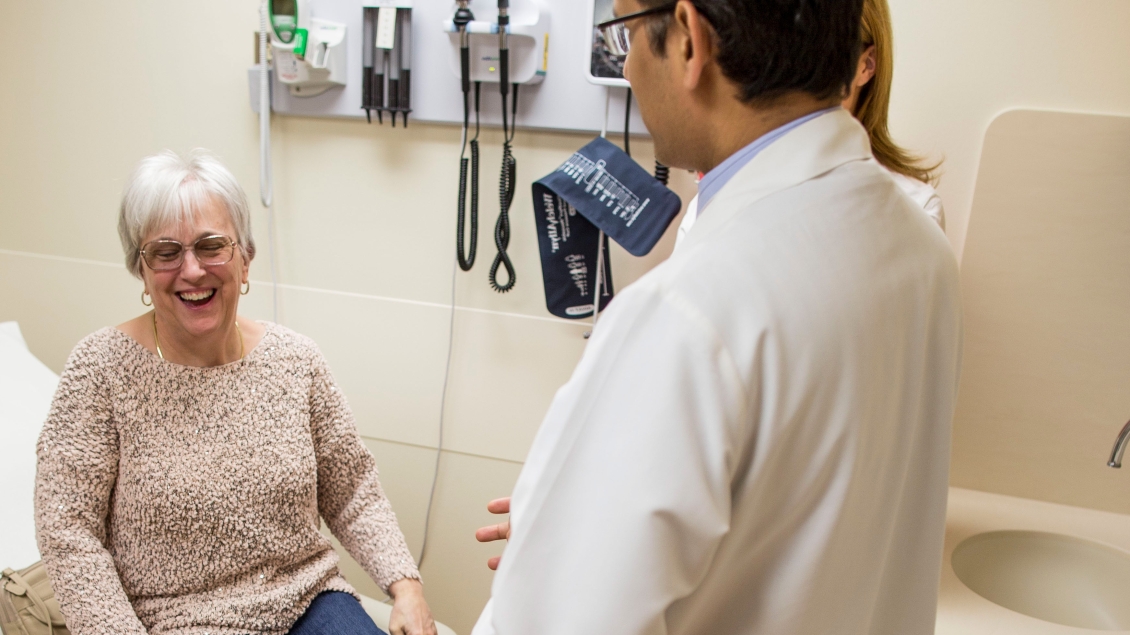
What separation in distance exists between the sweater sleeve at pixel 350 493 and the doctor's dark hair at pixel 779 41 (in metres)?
1.02

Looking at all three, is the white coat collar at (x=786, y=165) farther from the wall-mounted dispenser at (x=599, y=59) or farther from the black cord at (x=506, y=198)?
the black cord at (x=506, y=198)

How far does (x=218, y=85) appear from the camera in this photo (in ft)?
6.19

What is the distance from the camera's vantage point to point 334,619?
1.34 meters

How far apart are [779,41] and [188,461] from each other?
1.12m

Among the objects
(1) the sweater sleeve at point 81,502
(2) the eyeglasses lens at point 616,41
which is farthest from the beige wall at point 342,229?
(1) the sweater sleeve at point 81,502

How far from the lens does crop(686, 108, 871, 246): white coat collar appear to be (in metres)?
0.60

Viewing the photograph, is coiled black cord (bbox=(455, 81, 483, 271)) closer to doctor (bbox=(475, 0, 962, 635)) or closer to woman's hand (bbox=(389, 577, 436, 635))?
woman's hand (bbox=(389, 577, 436, 635))

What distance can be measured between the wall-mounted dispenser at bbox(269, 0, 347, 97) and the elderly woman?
0.45 metres

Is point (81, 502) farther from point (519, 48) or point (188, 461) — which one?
point (519, 48)

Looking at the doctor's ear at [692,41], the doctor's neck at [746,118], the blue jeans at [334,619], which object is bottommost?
the blue jeans at [334,619]

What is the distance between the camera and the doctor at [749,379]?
1.75ft

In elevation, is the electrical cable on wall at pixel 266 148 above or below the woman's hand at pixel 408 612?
above

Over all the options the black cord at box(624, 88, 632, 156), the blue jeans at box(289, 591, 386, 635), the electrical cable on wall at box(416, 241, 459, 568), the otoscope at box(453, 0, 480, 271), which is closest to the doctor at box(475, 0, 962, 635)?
the blue jeans at box(289, 591, 386, 635)

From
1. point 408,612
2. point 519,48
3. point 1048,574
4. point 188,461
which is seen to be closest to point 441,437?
point 408,612
